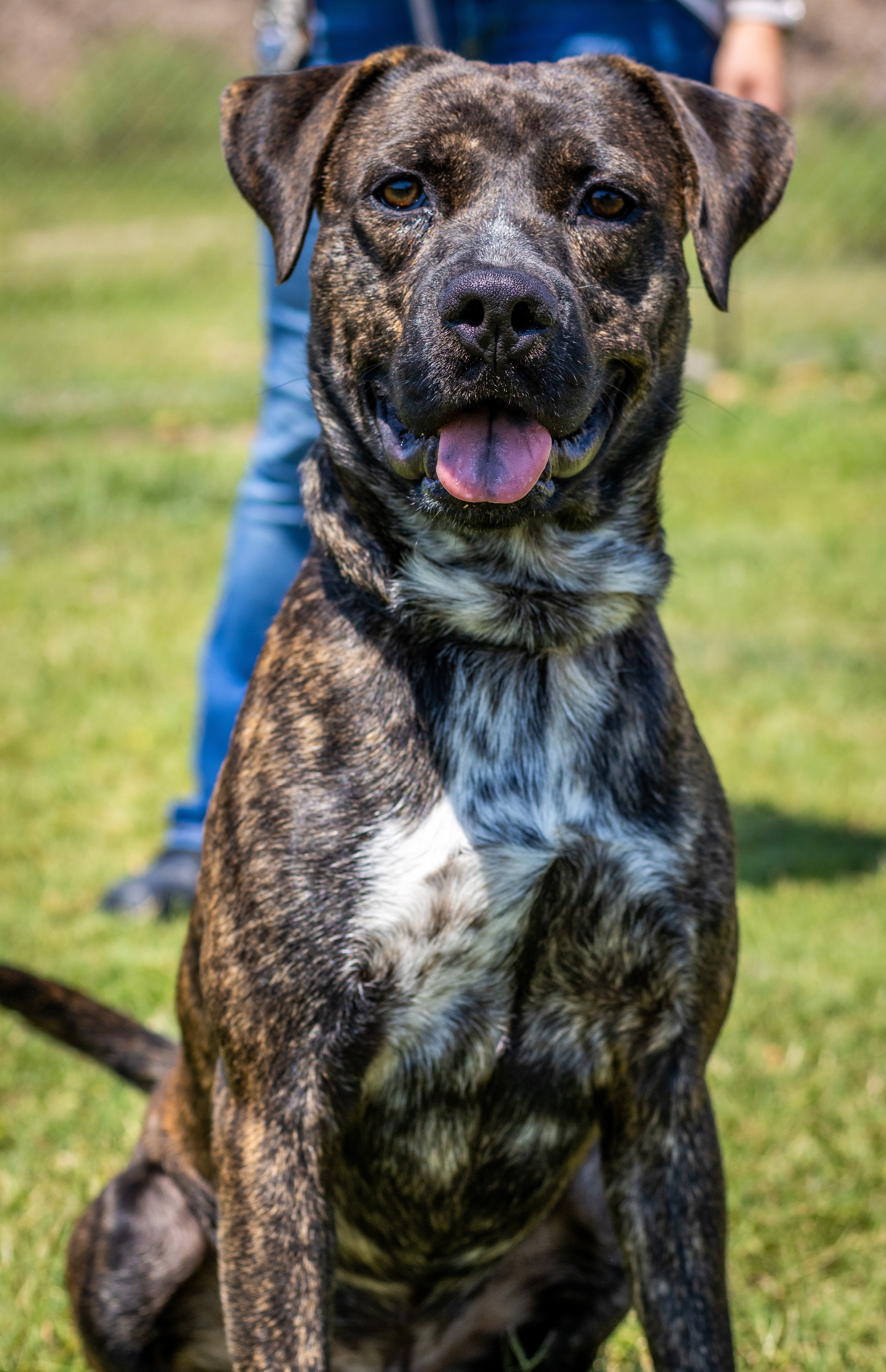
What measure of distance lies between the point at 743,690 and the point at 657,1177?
340cm

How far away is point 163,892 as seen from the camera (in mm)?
4180

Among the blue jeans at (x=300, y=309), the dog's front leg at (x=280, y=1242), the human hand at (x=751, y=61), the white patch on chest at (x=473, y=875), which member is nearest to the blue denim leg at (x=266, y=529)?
the blue jeans at (x=300, y=309)

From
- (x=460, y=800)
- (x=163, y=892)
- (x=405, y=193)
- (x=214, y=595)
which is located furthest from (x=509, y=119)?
(x=214, y=595)

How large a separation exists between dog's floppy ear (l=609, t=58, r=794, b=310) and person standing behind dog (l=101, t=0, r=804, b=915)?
97 centimetres

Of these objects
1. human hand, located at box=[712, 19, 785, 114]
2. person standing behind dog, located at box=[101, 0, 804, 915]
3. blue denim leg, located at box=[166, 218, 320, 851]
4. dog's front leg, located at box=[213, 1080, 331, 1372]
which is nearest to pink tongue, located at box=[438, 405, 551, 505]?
dog's front leg, located at box=[213, 1080, 331, 1372]

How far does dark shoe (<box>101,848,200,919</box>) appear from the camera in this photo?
4.17 metres

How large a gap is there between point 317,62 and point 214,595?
3.10m

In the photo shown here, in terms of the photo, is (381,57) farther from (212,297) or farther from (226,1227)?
(212,297)

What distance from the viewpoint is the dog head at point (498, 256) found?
217cm

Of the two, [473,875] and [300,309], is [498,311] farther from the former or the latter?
[300,309]

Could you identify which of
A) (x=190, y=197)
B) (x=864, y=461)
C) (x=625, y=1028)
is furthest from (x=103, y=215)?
(x=625, y=1028)

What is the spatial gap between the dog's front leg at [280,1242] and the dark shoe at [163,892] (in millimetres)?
2043

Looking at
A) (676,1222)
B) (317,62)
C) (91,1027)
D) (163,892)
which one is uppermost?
(317,62)

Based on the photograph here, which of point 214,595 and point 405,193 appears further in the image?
point 214,595
